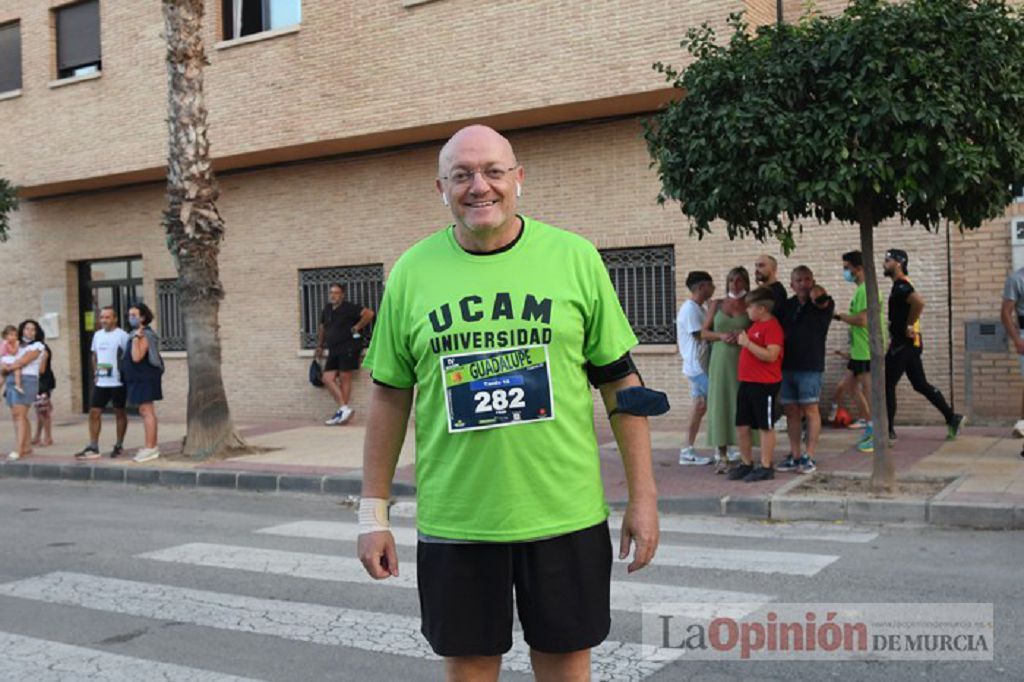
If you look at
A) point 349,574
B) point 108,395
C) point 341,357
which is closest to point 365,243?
point 341,357

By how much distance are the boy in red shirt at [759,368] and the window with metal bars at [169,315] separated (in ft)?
39.7

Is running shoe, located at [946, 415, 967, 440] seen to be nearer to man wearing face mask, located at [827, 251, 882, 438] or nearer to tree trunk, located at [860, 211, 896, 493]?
man wearing face mask, located at [827, 251, 882, 438]

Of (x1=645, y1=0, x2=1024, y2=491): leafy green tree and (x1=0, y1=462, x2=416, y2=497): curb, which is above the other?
(x1=645, y1=0, x2=1024, y2=491): leafy green tree

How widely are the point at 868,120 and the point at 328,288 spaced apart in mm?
10567

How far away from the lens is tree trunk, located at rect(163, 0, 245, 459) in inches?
484

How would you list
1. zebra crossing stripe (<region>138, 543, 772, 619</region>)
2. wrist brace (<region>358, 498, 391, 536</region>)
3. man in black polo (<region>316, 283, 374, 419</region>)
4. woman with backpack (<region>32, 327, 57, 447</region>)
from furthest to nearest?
man in black polo (<region>316, 283, 374, 419</region>), woman with backpack (<region>32, 327, 57, 447</region>), zebra crossing stripe (<region>138, 543, 772, 619</region>), wrist brace (<region>358, 498, 391, 536</region>)

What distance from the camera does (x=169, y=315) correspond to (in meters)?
18.6

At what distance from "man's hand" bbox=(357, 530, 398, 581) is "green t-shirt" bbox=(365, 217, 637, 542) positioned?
18cm

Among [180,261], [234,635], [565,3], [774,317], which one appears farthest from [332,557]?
[565,3]

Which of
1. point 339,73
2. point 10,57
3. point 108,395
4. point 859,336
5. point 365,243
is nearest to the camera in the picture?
point 859,336

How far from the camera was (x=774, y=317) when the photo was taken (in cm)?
909

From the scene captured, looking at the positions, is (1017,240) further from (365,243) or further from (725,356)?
(365,243)

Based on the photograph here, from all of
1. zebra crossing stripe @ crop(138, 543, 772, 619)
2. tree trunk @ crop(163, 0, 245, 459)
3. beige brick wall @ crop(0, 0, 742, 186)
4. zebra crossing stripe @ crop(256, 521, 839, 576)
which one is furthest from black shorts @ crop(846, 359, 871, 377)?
tree trunk @ crop(163, 0, 245, 459)

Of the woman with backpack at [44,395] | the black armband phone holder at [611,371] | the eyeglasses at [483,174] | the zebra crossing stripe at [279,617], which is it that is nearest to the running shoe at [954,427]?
the zebra crossing stripe at [279,617]
